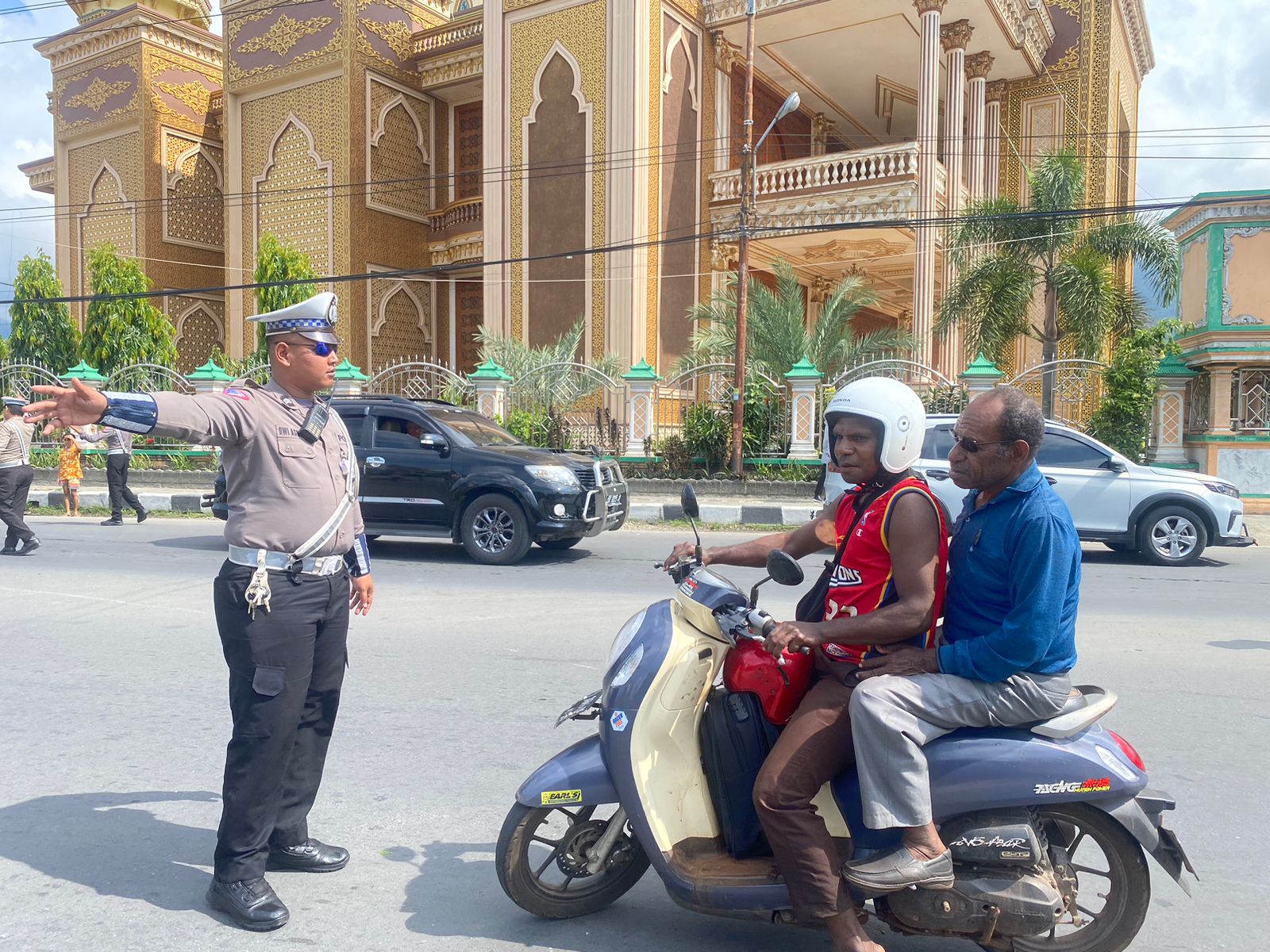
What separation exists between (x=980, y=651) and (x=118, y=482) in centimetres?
1370

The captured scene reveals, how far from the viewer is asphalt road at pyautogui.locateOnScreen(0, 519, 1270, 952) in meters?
2.99

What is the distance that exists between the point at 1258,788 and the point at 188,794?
165 inches

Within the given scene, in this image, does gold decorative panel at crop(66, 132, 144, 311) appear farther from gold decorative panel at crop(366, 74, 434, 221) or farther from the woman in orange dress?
the woman in orange dress

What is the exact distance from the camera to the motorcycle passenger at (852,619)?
8.46 ft

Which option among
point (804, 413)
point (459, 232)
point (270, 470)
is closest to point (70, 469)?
point (804, 413)

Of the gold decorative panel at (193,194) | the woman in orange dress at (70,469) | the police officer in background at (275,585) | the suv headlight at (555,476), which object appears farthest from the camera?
the gold decorative panel at (193,194)

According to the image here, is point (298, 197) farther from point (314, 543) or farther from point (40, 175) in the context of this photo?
point (314, 543)

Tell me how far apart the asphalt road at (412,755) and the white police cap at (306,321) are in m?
1.74

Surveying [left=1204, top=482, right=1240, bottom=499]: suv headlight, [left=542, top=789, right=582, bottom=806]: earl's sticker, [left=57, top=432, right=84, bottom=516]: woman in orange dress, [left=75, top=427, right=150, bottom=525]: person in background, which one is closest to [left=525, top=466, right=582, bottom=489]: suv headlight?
[left=1204, top=482, right=1240, bottom=499]: suv headlight

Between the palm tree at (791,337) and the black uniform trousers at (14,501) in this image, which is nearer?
the black uniform trousers at (14,501)

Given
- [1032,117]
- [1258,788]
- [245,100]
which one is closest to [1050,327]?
[1032,117]

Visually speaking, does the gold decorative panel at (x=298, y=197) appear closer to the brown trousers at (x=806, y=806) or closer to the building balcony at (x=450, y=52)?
the building balcony at (x=450, y=52)

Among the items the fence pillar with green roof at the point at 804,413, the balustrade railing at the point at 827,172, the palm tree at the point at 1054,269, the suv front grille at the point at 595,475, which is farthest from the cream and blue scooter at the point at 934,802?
the balustrade railing at the point at 827,172

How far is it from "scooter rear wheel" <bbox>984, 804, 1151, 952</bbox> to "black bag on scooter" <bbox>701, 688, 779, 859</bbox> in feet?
2.23
